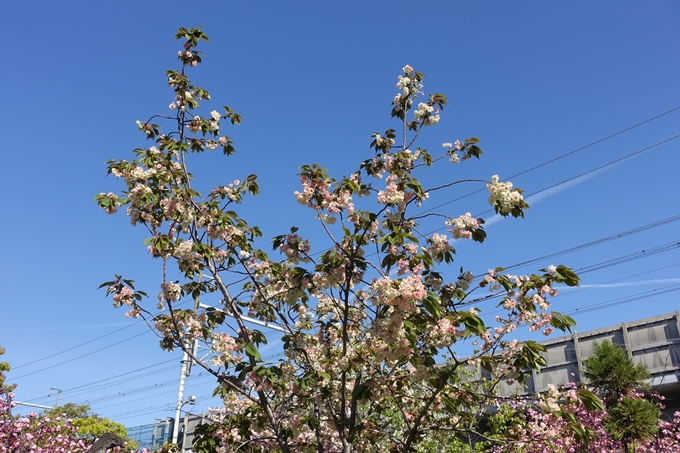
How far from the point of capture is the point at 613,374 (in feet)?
32.8

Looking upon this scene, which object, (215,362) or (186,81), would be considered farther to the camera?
(186,81)

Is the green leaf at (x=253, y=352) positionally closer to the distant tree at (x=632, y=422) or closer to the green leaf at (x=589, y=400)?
the green leaf at (x=589, y=400)

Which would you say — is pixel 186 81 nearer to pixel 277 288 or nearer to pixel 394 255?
pixel 277 288

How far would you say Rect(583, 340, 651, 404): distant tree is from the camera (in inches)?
390

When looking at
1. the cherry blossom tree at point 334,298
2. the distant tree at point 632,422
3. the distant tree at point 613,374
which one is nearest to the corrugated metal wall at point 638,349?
the distant tree at point 613,374

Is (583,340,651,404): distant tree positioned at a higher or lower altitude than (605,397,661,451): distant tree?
higher

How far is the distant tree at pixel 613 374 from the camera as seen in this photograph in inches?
390

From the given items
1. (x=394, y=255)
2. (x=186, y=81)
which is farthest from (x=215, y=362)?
(x=186, y=81)

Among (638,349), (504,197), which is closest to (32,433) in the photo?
(504,197)

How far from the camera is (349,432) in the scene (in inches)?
151

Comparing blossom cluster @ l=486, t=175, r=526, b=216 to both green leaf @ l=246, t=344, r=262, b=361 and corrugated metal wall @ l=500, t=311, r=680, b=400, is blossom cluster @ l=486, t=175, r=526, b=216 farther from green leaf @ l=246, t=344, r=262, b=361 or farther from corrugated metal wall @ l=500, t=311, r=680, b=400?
corrugated metal wall @ l=500, t=311, r=680, b=400

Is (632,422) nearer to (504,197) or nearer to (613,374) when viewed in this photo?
(613,374)

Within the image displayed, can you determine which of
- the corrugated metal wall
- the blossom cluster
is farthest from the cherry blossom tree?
the corrugated metal wall

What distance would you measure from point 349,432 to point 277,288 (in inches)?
56.8
